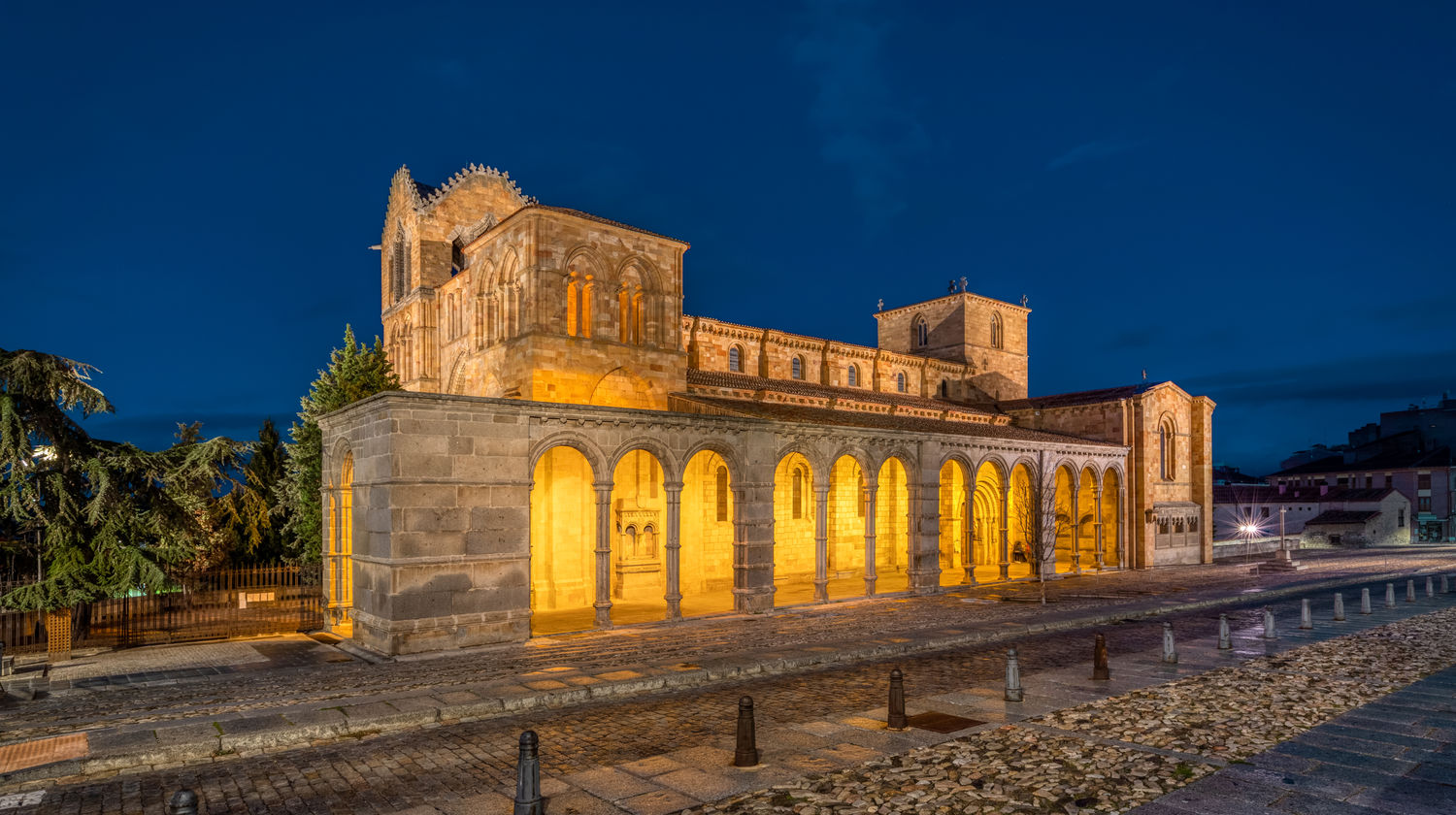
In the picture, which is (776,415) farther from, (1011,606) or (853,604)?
(1011,606)

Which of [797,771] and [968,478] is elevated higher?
[968,478]

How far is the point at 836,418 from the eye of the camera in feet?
95.0

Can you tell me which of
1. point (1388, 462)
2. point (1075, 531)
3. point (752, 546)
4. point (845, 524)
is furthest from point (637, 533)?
point (1388, 462)

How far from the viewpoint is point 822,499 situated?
24938 mm

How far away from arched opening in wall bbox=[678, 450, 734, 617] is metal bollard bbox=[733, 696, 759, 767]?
59.0 ft

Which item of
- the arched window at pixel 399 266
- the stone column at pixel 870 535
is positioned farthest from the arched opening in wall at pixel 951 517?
the arched window at pixel 399 266

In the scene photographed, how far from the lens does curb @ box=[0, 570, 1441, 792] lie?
9.91 m

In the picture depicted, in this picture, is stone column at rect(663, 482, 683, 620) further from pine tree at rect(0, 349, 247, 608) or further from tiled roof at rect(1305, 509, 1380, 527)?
tiled roof at rect(1305, 509, 1380, 527)

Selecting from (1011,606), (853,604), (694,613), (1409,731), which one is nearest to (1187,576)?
(1011,606)

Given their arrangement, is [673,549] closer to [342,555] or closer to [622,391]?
[622,391]

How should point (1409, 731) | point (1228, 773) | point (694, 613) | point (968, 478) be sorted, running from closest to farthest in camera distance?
point (1228, 773), point (1409, 731), point (694, 613), point (968, 478)

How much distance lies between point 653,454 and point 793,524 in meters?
12.7

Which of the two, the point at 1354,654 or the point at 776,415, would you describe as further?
the point at 776,415

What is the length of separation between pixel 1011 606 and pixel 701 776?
17.9 meters
